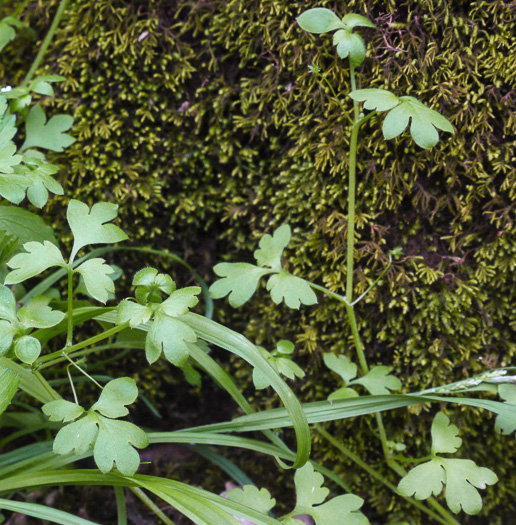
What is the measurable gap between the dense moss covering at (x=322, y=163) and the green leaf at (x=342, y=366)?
3.7 inches

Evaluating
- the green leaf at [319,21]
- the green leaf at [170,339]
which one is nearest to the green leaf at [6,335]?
the green leaf at [170,339]

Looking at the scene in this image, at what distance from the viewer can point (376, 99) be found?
1.00 meters

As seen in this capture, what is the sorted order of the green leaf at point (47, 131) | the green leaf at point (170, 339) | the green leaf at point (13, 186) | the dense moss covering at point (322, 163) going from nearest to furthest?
the green leaf at point (170, 339) → the green leaf at point (13, 186) → the dense moss covering at point (322, 163) → the green leaf at point (47, 131)

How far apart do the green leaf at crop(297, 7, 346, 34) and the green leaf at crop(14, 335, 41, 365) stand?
825mm

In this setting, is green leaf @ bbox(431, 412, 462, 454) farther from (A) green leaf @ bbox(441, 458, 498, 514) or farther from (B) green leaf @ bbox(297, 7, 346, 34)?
(B) green leaf @ bbox(297, 7, 346, 34)

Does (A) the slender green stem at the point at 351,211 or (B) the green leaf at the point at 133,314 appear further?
(A) the slender green stem at the point at 351,211

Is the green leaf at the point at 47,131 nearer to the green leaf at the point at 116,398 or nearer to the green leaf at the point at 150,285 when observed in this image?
the green leaf at the point at 150,285

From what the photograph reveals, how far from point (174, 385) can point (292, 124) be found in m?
0.93

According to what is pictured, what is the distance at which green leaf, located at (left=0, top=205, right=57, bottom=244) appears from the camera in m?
1.12

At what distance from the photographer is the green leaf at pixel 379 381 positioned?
1.16 m

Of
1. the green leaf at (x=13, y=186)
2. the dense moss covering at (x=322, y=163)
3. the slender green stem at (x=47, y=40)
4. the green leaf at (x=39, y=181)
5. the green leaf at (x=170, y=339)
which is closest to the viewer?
the green leaf at (x=170, y=339)

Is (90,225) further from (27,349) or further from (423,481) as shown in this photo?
(423,481)

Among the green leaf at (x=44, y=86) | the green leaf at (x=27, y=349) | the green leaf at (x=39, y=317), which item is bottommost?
the green leaf at (x=27, y=349)

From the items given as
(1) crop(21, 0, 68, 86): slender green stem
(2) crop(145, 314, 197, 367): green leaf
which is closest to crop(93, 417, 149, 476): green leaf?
(2) crop(145, 314, 197, 367): green leaf
